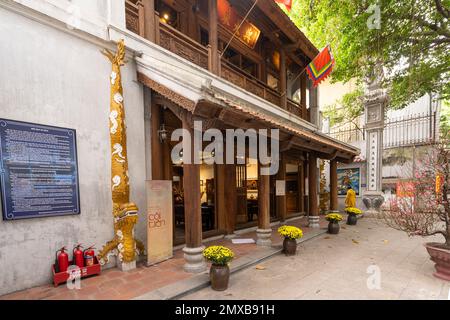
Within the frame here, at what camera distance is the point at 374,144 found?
13.4m

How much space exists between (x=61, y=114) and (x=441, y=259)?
317 inches

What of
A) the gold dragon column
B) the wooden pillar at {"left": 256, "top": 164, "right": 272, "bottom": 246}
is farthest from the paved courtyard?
the gold dragon column

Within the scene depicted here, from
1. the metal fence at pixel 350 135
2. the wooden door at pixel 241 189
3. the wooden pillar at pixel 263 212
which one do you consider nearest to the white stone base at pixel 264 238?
the wooden pillar at pixel 263 212

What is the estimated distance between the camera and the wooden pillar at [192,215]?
4.94 metres

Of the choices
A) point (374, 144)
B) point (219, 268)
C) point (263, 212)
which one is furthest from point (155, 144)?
point (374, 144)

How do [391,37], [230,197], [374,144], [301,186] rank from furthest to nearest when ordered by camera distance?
[374,144], [301,186], [391,37], [230,197]

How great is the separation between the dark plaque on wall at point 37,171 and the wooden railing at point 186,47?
10.3ft

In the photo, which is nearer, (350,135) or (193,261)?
(193,261)

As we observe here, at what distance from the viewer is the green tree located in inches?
337

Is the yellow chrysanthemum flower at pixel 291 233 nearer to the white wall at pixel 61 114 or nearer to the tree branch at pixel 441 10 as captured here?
the white wall at pixel 61 114

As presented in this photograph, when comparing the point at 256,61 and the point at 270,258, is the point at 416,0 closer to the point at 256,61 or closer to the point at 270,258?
the point at 256,61

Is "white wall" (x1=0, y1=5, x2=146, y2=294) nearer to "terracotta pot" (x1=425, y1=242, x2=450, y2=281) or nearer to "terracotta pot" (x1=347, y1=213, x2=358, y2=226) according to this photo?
"terracotta pot" (x1=425, y1=242, x2=450, y2=281)

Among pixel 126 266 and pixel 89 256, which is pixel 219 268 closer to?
pixel 126 266
